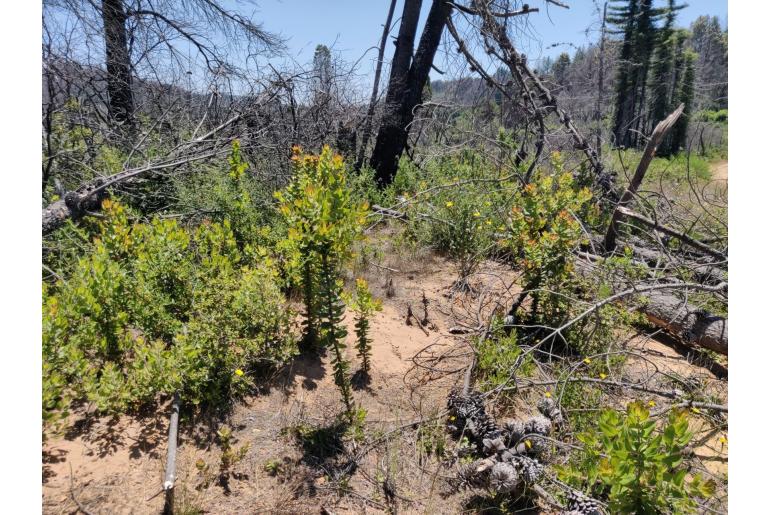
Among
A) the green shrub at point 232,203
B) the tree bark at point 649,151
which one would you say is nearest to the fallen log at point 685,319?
the tree bark at point 649,151

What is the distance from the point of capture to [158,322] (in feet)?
8.65

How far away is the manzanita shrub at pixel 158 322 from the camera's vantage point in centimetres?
→ 216

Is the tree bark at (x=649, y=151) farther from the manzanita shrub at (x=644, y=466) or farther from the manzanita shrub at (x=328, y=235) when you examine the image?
the manzanita shrub at (x=644, y=466)

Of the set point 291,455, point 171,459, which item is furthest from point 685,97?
point 171,459

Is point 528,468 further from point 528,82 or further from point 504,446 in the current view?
point 528,82

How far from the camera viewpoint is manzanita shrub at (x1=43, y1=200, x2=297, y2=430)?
2158 millimetres

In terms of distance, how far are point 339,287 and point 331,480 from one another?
38.7 inches

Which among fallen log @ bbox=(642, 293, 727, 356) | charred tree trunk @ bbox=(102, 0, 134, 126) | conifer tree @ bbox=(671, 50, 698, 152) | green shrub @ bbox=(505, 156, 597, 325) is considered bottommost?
fallen log @ bbox=(642, 293, 727, 356)

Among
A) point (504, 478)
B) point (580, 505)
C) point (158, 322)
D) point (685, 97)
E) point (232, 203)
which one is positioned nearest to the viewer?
point (580, 505)

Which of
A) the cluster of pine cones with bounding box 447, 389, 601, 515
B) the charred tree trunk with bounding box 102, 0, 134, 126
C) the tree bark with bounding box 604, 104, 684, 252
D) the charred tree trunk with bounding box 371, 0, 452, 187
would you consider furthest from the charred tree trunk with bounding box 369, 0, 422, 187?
the cluster of pine cones with bounding box 447, 389, 601, 515

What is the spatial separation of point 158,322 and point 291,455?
3.57ft

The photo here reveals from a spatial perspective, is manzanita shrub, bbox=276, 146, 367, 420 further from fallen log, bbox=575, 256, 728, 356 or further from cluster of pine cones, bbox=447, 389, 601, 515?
fallen log, bbox=575, 256, 728, 356

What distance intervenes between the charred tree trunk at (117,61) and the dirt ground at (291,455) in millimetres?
4006

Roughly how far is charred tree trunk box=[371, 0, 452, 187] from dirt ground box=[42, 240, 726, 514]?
14.8ft
